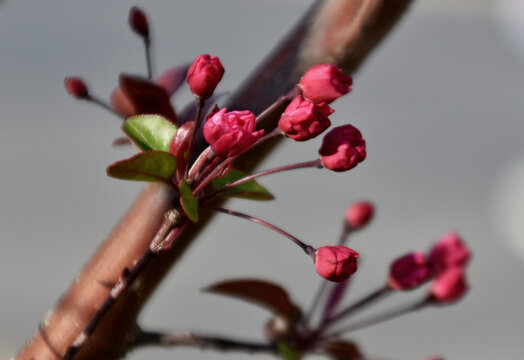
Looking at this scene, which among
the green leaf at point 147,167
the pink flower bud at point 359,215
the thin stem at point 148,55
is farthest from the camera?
the pink flower bud at point 359,215

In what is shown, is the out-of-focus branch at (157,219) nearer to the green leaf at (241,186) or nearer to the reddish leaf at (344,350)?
the green leaf at (241,186)

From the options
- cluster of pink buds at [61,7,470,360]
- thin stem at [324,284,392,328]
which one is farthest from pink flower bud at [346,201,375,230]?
cluster of pink buds at [61,7,470,360]

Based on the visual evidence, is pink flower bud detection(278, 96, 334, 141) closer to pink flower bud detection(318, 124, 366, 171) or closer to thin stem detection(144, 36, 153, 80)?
pink flower bud detection(318, 124, 366, 171)

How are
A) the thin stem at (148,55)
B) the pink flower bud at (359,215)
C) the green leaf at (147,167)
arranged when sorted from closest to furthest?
the green leaf at (147,167) → the thin stem at (148,55) → the pink flower bud at (359,215)

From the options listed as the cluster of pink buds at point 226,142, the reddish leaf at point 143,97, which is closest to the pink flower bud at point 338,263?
the cluster of pink buds at point 226,142

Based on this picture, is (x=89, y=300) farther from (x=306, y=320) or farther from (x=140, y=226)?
(x=306, y=320)

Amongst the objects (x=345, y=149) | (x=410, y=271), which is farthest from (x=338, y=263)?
(x=410, y=271)
